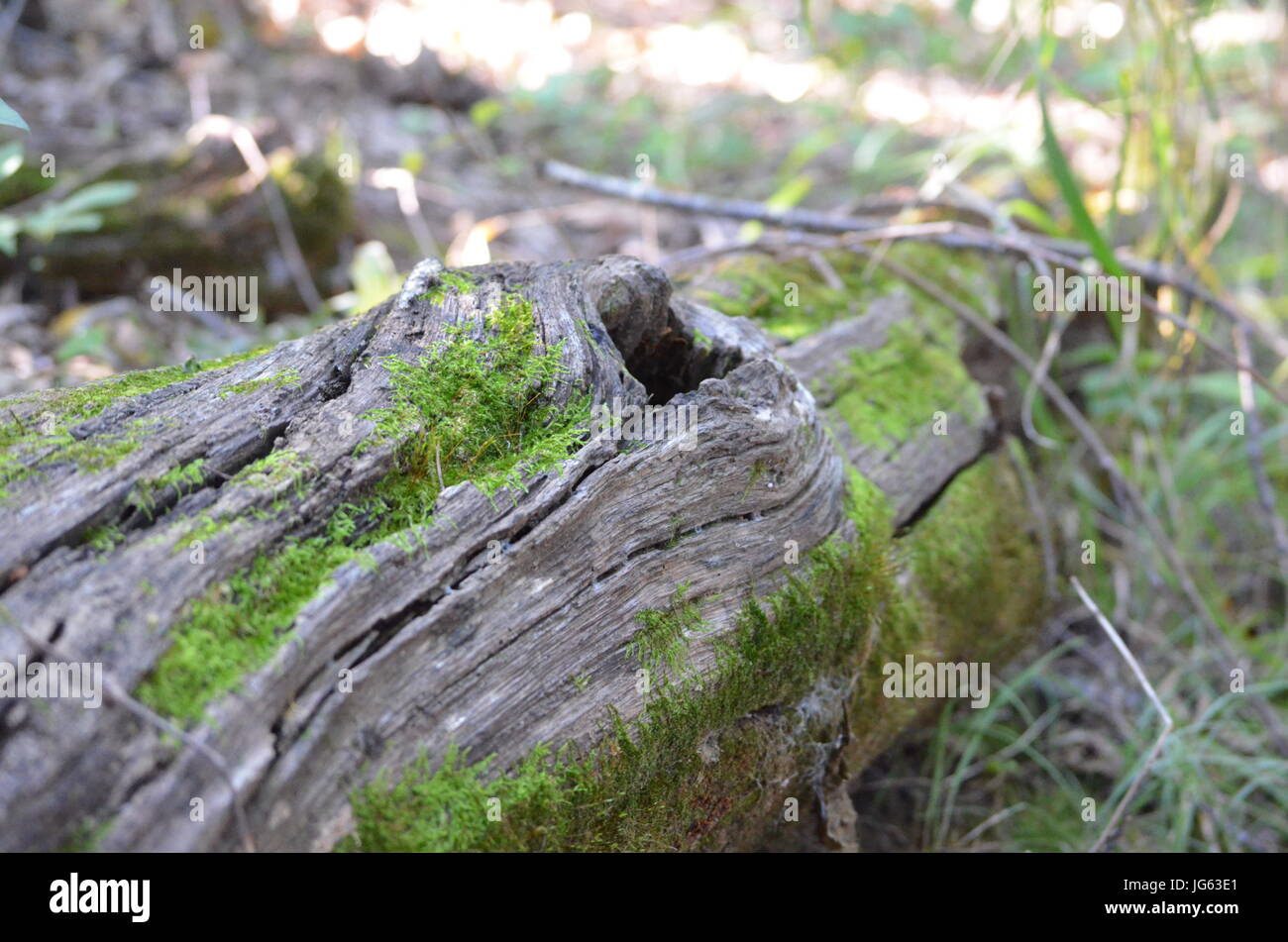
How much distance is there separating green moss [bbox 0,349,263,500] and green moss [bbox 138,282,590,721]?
214 mm

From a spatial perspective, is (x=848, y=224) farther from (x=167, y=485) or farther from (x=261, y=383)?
(x=167, y=485)

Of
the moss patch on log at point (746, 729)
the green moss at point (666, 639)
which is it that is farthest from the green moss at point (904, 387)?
the green moss at point (666, 639)

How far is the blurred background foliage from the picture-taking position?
268 centimetres

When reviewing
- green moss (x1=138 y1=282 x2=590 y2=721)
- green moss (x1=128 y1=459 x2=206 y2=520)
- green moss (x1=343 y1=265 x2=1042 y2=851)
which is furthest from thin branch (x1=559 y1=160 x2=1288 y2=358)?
green moss (x1=128 y1=459 x2=206 y2=520)

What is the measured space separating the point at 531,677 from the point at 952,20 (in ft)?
25.2

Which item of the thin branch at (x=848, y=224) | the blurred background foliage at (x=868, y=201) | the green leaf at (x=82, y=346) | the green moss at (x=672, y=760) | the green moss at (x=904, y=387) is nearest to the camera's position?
the green moss at (x=672, y=760)

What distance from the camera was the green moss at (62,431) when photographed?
1.39m

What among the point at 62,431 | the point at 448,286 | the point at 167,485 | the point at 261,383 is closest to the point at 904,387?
the point at 448,286

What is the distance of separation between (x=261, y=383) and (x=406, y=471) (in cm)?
33

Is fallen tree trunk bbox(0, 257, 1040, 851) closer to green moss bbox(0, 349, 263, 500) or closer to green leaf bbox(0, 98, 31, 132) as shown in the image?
green moss bbox(0, 349, 263, 500)

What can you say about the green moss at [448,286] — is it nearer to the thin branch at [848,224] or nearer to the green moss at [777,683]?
the green moss at [777,683]

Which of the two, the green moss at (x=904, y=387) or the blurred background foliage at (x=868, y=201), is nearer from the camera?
the green moss at (x=904, y=387)

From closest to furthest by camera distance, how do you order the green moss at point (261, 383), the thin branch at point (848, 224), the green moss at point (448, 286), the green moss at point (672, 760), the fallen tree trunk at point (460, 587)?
1. the fallen tree trunk at point (460, 587)
2. the green moss at point (672, 760)
3. the green moss at point (261, 383)
4. the green moss at point (448, 286)
5. the thin branch at point (848, 224)
